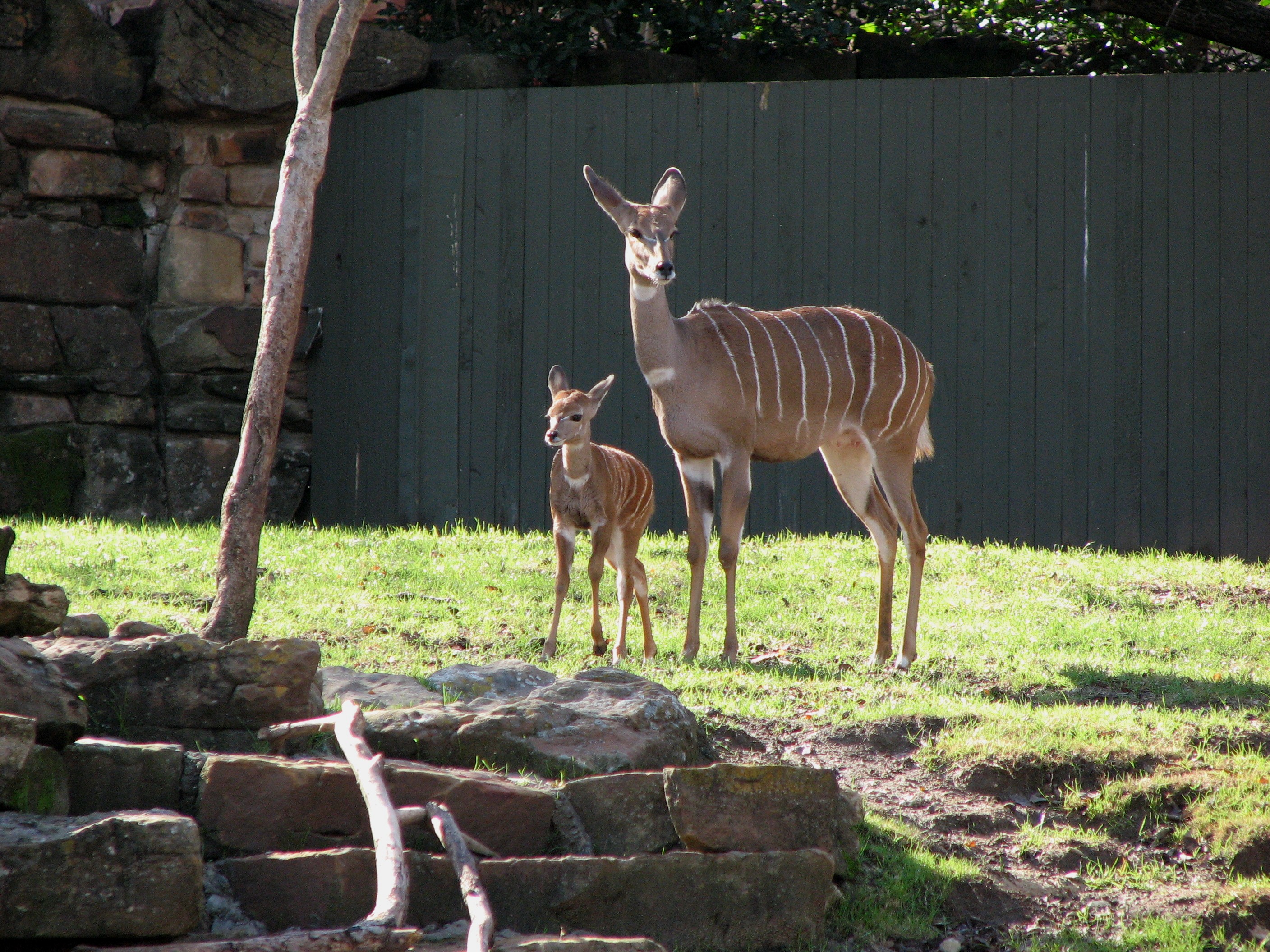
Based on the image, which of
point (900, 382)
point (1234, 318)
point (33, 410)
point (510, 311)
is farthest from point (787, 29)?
point (33, 410)

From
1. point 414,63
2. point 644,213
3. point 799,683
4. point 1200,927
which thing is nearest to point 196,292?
point 414,63

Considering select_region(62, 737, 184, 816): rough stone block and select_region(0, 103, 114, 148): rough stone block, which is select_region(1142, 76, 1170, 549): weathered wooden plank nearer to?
select_region(0, 103, 114, 148): rough stone block

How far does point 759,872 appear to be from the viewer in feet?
13.1

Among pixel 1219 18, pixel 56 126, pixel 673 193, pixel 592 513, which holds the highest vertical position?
pixel 1219 18

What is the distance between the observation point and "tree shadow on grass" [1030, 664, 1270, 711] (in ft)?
19.1

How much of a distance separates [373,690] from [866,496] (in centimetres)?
318

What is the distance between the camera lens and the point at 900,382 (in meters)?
7.15

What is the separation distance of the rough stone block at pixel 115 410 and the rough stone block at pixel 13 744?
661 centimetres

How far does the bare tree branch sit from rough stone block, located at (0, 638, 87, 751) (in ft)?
28.0

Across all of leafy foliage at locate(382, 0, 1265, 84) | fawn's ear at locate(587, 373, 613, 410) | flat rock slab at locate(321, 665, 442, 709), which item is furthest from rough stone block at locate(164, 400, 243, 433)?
flat rock slab at locate(321, 665, 442, 709)

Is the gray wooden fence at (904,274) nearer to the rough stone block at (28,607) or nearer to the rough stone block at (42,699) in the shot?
the rough stone block at (28,607)

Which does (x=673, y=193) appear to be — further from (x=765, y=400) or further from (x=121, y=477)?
(x=121, y=477)

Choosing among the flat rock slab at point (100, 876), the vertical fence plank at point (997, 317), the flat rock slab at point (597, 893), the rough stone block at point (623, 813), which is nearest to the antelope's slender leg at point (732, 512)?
the rough stone block at point (623, 813)

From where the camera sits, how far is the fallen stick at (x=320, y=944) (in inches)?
120
